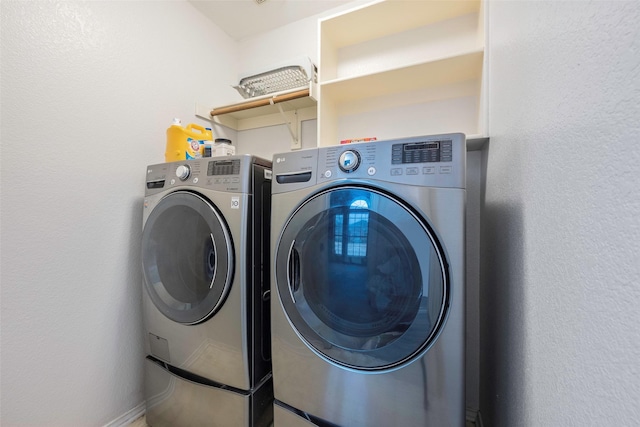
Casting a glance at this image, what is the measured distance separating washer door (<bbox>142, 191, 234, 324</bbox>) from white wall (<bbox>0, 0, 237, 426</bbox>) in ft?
0.87

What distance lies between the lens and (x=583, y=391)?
341mm

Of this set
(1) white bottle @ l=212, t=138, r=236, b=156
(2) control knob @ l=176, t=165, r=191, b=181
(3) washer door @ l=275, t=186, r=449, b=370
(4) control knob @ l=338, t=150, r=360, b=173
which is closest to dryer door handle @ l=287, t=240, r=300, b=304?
(3) washer door @ l=275, t=186, r=449, b=370

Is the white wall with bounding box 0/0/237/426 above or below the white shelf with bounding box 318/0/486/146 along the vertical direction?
below

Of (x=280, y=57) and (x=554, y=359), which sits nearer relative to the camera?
(x=554, y=359)

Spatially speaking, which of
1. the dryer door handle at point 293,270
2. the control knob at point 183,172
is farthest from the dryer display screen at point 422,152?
the control knob at point 183,172

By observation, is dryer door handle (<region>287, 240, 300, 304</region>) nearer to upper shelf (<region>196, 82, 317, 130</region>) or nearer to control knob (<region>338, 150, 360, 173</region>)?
control knob (<region>338, 150, 360, 173</region>)

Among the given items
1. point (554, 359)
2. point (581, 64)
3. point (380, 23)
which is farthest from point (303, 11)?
point (554, 359)

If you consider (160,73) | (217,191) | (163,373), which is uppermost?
(160,73)

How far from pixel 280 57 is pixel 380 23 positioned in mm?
827

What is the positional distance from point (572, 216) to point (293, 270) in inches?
28.1

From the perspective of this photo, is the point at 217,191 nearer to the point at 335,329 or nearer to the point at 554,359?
the point at 335,329

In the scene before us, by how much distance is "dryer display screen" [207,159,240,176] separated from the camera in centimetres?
96

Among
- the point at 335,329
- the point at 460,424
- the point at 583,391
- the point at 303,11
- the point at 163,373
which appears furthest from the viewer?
the point at 303,11

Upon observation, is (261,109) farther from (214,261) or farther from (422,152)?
(422,152)
